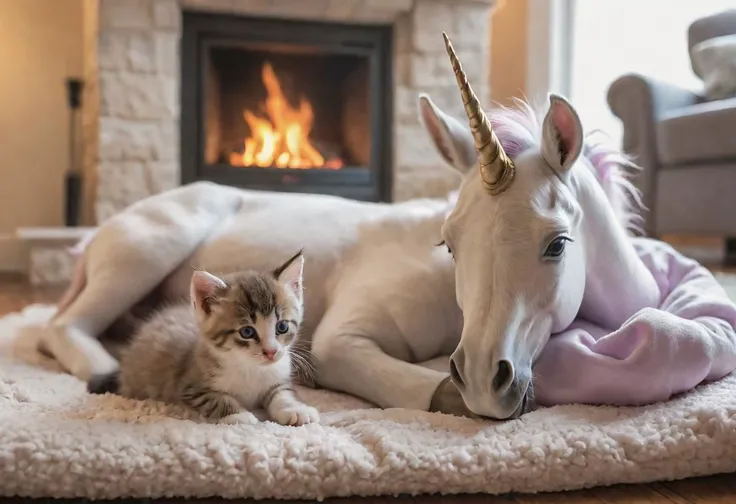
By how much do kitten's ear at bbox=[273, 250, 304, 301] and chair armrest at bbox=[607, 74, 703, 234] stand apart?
2357mm

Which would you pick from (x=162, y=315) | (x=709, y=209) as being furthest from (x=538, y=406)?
(x=709, y=209)

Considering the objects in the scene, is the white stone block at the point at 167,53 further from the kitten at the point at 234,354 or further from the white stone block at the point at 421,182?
the kitten at the point at 234,354

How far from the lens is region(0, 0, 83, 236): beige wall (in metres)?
3.64

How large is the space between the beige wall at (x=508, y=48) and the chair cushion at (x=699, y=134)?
1.10 meters

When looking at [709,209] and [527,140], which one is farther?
[709,209]

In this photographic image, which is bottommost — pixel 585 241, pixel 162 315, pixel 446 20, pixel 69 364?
pixel 69 364

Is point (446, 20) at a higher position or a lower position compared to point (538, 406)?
higher

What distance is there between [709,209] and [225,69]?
2228mm

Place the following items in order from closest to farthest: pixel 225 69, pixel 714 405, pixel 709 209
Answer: pixel 714 405 → pixel 709 209 → pixel 225 69

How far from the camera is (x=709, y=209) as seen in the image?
3.07 meters

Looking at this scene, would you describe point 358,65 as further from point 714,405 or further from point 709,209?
point 714,405

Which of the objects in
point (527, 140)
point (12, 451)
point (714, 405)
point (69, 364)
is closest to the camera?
point (12, 451)

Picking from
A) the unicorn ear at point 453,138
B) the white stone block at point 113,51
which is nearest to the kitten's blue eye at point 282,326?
the unicorn ear at point 453,138

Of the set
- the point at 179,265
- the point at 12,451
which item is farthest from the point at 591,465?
the point at 179,265
